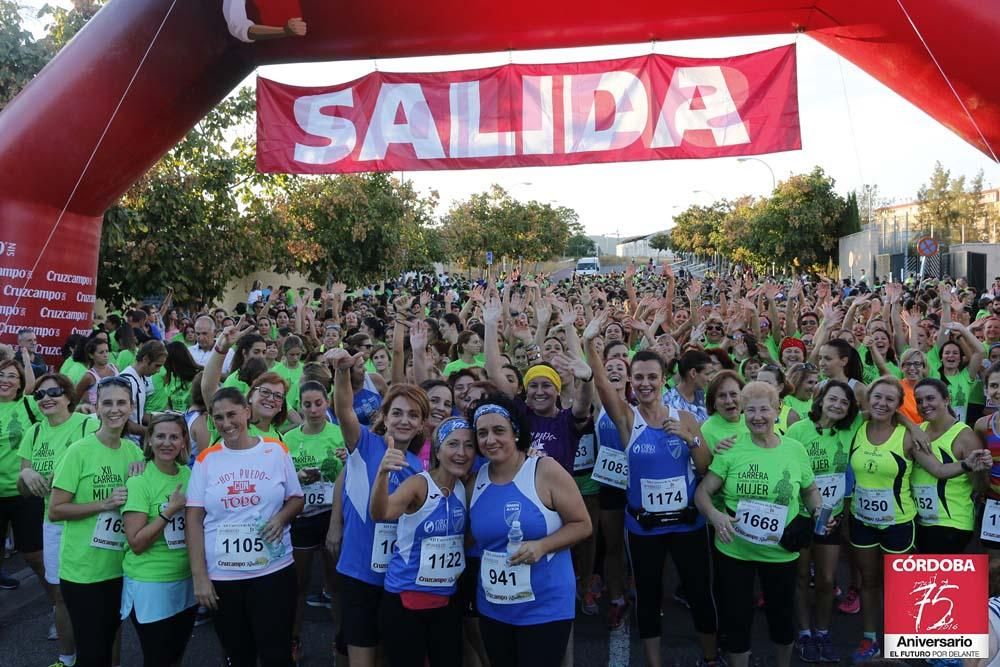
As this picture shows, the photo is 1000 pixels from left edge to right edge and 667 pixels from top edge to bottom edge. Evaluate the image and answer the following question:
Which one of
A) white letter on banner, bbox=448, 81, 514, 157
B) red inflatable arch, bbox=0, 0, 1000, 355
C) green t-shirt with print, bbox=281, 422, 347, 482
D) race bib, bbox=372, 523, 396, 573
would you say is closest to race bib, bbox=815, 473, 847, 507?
race bib, bbox=372, 523, 396, 573

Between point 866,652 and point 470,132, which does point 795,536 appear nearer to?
point 866,652

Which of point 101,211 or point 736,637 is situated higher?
point 101,211

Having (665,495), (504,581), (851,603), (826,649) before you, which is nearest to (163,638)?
(504,581)

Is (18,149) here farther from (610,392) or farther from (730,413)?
(730,413)

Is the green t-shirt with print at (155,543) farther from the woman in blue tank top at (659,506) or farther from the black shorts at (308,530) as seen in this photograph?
the woman in blue tank top at (659,506)

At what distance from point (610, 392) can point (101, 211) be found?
20.3 feet

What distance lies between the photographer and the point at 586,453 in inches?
217

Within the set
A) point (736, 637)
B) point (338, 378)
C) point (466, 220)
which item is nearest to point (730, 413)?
point (736, 637)

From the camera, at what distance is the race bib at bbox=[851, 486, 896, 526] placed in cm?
468

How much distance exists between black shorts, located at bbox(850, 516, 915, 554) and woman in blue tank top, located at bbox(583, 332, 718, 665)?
41.2 inches

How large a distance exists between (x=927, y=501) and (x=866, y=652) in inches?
37.5

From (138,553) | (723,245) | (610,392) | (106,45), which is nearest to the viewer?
(138,553)

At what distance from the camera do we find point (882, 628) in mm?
Result: 4832

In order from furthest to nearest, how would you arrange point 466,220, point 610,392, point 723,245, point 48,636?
point 723,245, point 466,220, point 48,636, point 610,392
